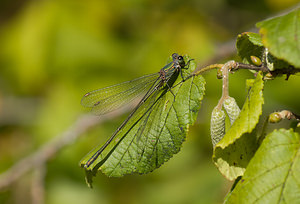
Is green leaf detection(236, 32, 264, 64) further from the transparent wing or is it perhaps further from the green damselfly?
the transparent wing

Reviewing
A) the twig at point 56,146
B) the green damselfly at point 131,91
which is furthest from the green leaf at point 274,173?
the twig at point 56,146

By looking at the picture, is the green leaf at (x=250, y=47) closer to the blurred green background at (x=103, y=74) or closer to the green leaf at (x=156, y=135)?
the green leaf at (x=156, y=135)

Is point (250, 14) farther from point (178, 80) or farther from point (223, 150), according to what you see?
point (223, 150)

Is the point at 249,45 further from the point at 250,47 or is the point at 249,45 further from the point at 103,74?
the point at 103,74

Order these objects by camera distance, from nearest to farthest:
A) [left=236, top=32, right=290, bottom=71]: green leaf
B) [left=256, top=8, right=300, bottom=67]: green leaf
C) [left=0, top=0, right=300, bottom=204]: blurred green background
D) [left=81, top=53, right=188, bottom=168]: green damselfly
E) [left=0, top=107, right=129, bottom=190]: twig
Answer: [left=256, top=8, right=300, bottom=67]: green leaf
[left=236, top=32, right=290, bottom=71]: green leaf
[left=81, top=53, right=188, bottom=168]: green damselfly
[left=0, top=107, right=129, bottom=190]: twig
[left=0, top=0, right=300, bottom=204]: blurred green background

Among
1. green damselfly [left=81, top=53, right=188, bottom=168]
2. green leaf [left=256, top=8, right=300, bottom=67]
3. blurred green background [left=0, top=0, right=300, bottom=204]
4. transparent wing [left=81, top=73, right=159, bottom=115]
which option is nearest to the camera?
green leaf [left=256, top=8, right=300, bottom=67]

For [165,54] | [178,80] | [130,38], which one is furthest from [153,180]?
[178,80]

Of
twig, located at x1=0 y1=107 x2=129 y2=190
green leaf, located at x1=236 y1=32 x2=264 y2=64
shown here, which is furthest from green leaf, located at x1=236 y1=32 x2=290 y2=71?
twig, located at x1=0 y1=107 x2=129 y2=190
